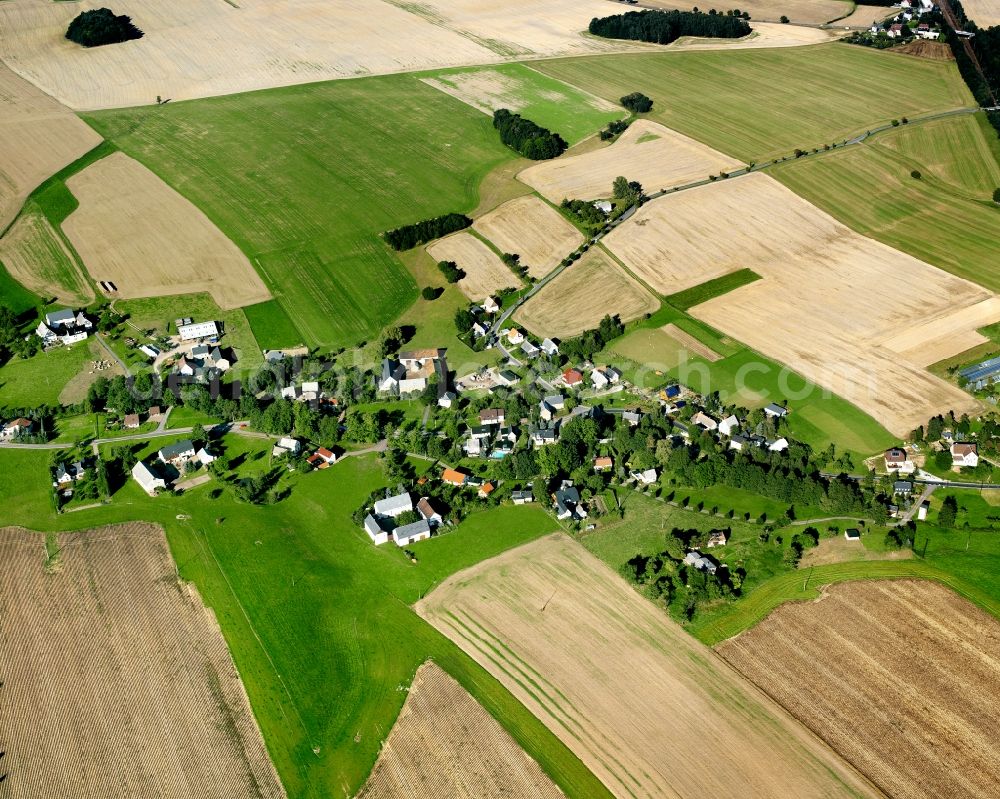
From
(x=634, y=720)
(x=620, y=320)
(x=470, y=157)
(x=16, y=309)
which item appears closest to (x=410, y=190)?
(x=470, y=157)

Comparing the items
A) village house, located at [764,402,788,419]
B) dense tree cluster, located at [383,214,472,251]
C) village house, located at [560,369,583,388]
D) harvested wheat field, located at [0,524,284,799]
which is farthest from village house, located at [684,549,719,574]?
dense tree cluster, located at [383,214,472,251]

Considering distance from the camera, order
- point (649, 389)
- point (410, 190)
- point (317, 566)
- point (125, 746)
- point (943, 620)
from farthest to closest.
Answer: point (410, 190), point (649, 389), point (317, 566), point (943, 620), point (125, 746)

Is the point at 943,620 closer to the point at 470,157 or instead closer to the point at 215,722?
the point at 215,722

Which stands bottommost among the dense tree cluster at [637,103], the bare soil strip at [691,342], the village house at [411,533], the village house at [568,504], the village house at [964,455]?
the village house at [411,533]

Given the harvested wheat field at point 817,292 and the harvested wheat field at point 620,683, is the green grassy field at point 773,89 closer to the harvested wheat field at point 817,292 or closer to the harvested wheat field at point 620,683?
the harvested wheat field at point 817,292

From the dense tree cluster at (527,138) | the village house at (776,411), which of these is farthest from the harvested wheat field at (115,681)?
the dense tree cluster at (527,138)

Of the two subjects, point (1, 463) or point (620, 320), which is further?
point (620, 320)

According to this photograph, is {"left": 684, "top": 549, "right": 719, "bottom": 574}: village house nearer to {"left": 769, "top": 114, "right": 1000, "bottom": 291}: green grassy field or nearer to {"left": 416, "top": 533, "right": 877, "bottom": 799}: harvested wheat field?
{"left": 416, "top": 533, "right": 877, "bottom": 799}: harvested wheat field

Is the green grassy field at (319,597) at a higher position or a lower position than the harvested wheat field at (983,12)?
lower
